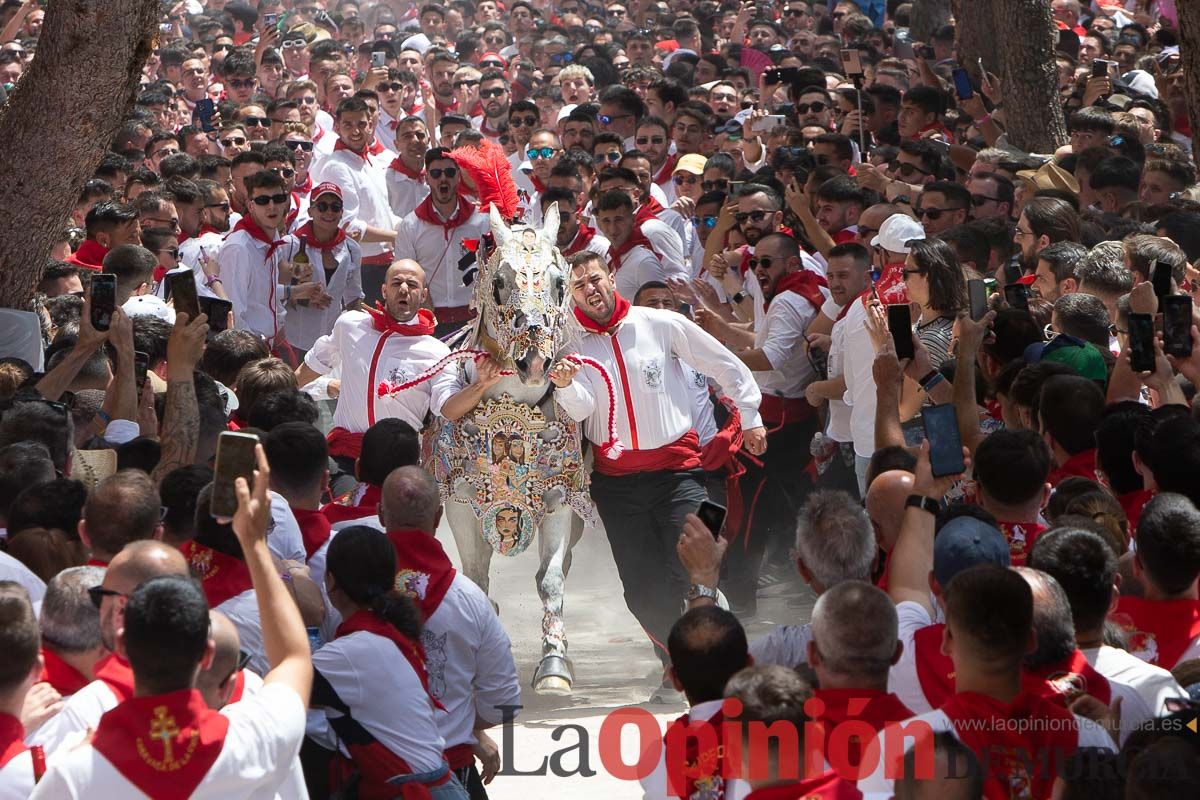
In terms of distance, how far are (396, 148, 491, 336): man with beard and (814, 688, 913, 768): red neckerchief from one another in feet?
23.1

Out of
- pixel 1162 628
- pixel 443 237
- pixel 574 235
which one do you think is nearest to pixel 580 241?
pixel 574 235

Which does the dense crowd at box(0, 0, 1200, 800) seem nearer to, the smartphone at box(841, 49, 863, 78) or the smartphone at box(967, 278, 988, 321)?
the smartphone at box(967, 278, 988, 321)

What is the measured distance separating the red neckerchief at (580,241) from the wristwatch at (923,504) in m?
5.13

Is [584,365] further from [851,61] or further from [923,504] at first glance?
[851,61]

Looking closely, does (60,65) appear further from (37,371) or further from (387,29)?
(387,29)

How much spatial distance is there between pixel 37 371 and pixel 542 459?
7.48 feet

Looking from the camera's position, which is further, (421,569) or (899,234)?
(899,234)

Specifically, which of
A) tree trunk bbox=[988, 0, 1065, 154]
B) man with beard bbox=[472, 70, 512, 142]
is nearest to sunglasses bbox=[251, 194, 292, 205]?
tree trunk bbox=[988, 0, 1065, 154]

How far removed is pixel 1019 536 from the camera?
4930 millimetres

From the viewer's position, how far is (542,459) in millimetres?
7301

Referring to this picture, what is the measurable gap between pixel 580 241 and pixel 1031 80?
4.12 meters

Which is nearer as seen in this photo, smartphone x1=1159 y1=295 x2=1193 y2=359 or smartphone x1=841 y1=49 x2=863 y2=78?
smartphone x1=1159 y1=295 x2=1193 y2=359

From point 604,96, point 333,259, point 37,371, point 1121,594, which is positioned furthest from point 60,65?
point 604,96

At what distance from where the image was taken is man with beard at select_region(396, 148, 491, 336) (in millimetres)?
10617
